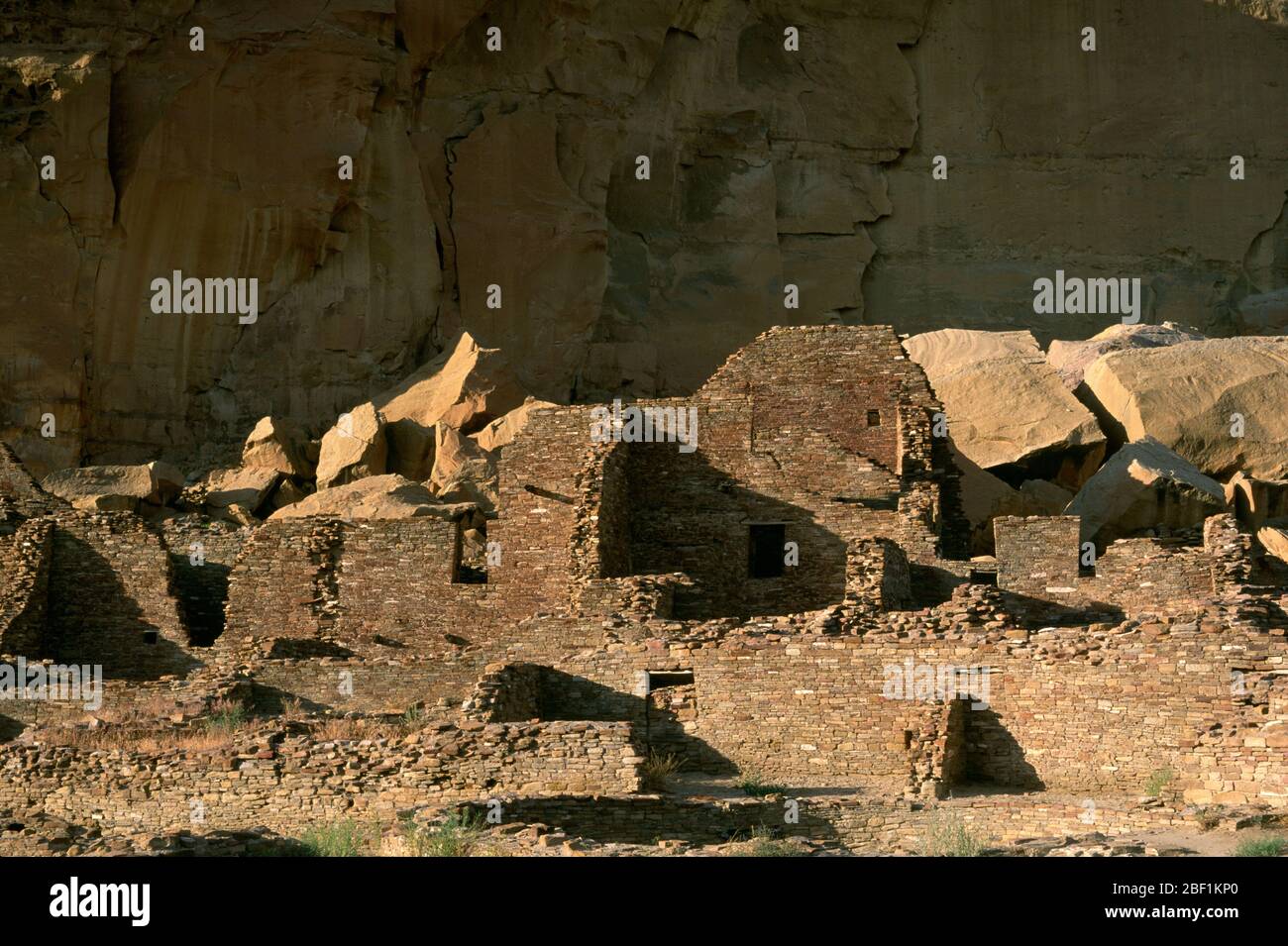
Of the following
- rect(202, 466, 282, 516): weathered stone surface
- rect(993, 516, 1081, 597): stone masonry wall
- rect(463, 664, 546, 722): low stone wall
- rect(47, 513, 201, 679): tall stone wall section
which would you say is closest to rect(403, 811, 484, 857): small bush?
rect(463, 664, 546, 722): low stone wall

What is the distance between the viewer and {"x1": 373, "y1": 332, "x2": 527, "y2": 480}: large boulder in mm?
36438

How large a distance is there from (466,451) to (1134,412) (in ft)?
35.1

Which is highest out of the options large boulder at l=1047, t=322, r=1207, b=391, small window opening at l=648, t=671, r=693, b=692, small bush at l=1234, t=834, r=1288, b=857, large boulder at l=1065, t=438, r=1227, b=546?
large boulder at l=1047, t=322, r=1207, b=391

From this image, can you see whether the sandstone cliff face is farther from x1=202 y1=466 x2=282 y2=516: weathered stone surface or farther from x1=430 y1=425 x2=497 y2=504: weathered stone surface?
x1=430 y1=425 x2=497 y2=504: weathered stone surface

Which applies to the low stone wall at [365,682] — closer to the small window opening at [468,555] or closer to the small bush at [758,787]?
the small window opening at [468,555]

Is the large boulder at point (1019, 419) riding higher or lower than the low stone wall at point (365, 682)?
higher

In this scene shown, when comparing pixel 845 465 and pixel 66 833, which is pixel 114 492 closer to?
pixel 845 465

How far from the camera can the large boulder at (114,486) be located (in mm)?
34250

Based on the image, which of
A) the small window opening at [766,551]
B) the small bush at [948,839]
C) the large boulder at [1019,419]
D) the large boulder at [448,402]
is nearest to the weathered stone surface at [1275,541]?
the large boulder at [1019,419]

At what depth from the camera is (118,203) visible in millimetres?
40531

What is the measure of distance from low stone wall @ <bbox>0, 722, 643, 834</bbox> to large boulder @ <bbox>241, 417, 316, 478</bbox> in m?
14.7

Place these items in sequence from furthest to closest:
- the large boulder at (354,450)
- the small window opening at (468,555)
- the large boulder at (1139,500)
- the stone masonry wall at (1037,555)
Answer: the large boulder at (354,450) → the large boulder at (1139,500) → the small window opening at (468,555) → the stone masonry wall at (1037,555)

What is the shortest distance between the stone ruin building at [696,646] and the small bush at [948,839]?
0.32 m
